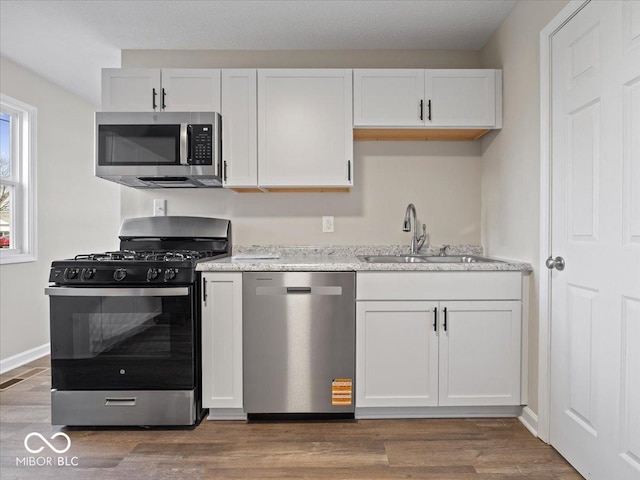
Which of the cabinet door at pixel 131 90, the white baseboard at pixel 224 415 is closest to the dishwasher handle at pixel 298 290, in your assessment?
the white baseboard at pixel 224 415

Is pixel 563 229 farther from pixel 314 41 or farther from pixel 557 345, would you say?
pixel 314 41

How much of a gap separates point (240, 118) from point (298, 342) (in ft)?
4.65

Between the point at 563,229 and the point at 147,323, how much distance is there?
2125mm

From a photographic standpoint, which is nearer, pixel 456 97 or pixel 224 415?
pixel 224 415

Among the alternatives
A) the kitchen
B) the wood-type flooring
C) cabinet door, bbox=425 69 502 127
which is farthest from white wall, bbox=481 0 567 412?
the wood-type flooring

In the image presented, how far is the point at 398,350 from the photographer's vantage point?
87.0 inches

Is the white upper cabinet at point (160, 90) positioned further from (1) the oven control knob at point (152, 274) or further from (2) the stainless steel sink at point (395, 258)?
(2) the stainless steel sink at point (395, 258)

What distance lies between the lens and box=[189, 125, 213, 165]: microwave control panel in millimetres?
2471

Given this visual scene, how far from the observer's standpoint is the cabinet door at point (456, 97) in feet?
8.36

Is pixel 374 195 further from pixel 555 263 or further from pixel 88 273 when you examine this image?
pixel 88 273

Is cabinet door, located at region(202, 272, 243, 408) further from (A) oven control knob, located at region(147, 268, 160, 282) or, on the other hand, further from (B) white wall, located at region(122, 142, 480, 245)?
(B) white wall, located at region(122, 142, 480, 245)

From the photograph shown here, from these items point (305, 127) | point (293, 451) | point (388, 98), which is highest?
point (388, 98)

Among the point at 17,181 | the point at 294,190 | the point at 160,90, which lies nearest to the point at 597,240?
the point at 294,190

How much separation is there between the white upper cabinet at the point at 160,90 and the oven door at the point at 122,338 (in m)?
1.18
